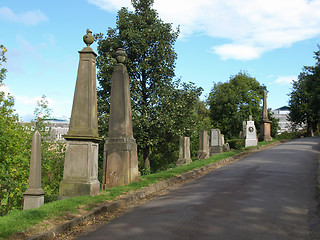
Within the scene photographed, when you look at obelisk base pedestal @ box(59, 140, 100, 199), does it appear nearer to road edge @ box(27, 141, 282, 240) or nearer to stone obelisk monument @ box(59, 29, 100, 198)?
stone obelisk monument @ box(59, 29, 100, 198)

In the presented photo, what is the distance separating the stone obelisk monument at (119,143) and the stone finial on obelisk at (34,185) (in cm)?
281

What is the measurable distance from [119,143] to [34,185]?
3.14m

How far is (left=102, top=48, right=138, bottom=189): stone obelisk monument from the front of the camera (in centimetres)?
971

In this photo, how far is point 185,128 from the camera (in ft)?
73.4

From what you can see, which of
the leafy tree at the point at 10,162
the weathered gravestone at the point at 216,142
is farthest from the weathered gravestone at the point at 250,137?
the leafy tree at the point at 10,162

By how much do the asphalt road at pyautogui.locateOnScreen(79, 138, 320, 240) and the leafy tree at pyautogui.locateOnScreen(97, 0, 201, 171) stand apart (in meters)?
11.7

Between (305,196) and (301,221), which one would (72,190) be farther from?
(305,196)

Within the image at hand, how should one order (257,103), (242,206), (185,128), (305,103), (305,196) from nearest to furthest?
(242,206) < (305,196) < (185,128) < (305,103) < (257,103)

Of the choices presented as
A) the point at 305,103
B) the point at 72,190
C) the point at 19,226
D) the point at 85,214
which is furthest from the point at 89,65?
the point at 305,103

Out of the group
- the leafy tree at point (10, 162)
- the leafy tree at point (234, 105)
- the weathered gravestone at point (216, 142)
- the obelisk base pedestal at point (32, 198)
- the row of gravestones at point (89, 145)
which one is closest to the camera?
the obelisk base pedestal at point (32, 198)

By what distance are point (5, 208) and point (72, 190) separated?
13475 mm

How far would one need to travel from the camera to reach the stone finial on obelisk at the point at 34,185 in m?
7.07

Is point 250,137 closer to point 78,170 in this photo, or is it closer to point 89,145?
point 89,145

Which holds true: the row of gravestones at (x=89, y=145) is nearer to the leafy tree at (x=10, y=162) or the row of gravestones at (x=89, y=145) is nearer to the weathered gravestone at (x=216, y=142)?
the leafy tree at (x=10, y=162)
